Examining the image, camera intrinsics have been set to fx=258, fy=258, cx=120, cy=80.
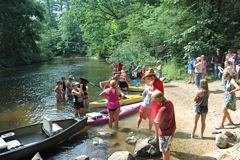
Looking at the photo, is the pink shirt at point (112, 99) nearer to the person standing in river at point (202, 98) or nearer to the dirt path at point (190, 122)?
the dirt path at point (190, 122)

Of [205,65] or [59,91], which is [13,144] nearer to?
[59,91]

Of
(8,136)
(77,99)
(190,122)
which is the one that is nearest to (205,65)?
(190,122)

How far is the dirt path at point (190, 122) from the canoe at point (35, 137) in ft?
A: 10.5

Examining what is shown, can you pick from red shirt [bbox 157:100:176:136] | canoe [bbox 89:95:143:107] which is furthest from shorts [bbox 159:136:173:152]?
canoe [bbox 89:95:143:107]

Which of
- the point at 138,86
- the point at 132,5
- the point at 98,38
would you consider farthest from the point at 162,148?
the point at 98,38

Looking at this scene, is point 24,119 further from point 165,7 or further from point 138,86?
point 165,7

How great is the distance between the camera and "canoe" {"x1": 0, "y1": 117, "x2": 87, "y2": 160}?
262 inches

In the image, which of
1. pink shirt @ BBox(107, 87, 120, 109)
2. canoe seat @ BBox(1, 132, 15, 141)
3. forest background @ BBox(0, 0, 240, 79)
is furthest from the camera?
forest background @ BBox(0, 0, 240, 79)

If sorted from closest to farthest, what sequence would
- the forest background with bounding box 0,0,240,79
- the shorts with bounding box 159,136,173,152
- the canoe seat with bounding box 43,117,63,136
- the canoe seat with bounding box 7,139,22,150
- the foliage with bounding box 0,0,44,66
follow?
the shorts with bounding box 159,136,173,152
the canoe seat with bounding box 7,139,22,150
the canoe seat with bounding box 43,117,63,136
the forest background with bounding box 0,0,240,79
the foliage with bounding box 0,0,44,66

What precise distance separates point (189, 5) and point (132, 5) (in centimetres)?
1194

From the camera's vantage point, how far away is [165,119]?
5.08 metres

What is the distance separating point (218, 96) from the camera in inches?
454

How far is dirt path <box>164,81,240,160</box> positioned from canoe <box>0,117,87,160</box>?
321cm

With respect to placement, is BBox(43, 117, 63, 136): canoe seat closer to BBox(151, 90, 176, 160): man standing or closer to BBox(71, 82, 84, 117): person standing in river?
BBox(71, 82, 84, 117): person standing in river
